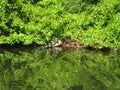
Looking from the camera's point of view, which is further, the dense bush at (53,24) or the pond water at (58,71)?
the dense bush at (53,24)

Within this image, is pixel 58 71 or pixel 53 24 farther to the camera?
pixel 53 24

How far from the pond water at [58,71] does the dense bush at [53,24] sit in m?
1.33

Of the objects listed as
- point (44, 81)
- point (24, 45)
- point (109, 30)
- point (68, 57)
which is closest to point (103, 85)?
point (44, 81)

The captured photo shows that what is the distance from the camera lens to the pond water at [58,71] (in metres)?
16.0

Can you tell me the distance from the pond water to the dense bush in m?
1.33

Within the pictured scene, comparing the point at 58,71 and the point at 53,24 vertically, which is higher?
the point at 53,24

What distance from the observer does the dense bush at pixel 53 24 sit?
28.4 meters

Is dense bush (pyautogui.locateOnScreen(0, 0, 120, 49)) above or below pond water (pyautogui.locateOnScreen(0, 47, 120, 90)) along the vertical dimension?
above

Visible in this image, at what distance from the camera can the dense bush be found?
28.4 m

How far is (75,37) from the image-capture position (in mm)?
29688

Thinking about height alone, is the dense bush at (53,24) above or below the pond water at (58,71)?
above

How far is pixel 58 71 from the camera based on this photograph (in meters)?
19.5

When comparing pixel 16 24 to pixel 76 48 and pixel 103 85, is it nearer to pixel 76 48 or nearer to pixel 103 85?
pixel 76 48

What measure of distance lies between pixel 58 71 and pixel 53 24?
990 cm
